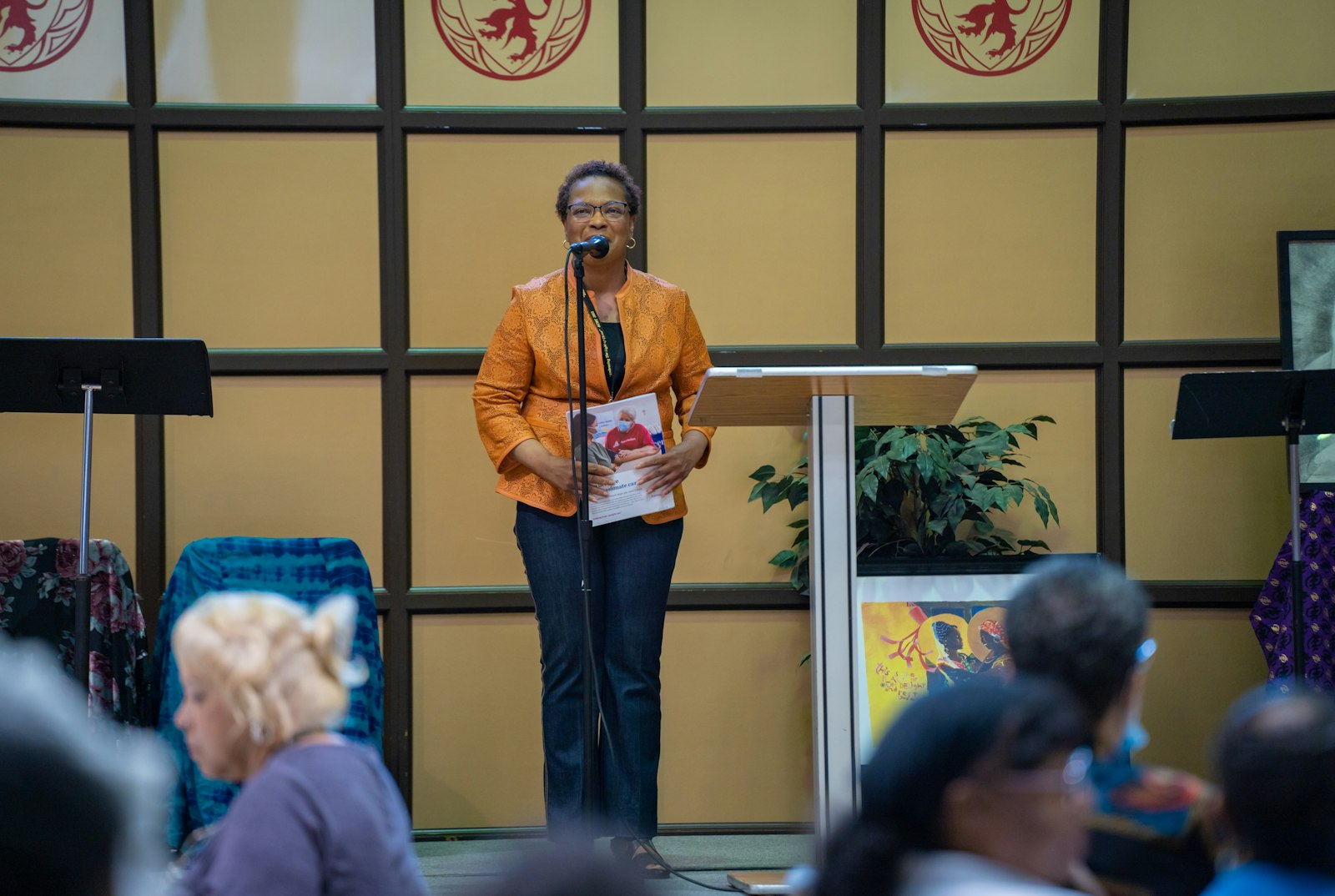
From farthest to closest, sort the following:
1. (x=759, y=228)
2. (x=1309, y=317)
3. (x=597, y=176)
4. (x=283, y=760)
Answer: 1. (x=759, y=228)
2. (x=1309, y=317)
3. (x=597, y=176)
4. (x=283, y=760)

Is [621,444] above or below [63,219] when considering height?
below

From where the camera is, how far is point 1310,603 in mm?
3727

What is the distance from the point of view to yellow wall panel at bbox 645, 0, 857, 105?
4160 millimetres

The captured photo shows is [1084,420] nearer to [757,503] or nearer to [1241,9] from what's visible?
[757,503]

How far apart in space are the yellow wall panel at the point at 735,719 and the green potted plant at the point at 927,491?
0.84 ft

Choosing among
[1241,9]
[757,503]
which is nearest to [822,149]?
[757,503]

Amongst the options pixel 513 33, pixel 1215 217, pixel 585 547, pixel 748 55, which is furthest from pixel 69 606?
pixel 1215 217

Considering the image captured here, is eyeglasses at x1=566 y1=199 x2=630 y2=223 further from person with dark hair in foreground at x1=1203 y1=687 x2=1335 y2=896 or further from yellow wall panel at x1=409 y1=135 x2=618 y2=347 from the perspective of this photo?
person with dark hair in foreground at x1=1203 y1=687 x2=1335 y2=896

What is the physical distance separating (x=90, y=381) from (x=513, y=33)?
1.81 metres

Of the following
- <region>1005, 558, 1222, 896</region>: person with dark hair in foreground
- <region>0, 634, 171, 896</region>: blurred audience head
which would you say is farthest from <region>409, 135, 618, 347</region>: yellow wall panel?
<region>0, 634, 171, 896</region>: blurred audience head

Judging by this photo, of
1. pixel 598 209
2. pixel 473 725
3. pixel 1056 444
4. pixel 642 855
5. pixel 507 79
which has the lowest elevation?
pixel 642 855

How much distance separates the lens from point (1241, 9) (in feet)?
13.6

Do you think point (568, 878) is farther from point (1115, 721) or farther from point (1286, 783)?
point (1115, 721)

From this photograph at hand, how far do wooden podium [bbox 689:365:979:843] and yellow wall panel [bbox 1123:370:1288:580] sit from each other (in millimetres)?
1719
